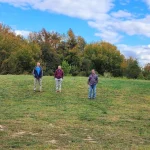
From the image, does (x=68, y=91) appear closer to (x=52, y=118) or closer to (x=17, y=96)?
(x=17, y=96)

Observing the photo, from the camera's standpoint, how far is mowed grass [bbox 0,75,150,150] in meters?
10.7

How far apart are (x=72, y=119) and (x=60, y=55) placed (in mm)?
60766

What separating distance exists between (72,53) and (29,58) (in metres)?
13.3

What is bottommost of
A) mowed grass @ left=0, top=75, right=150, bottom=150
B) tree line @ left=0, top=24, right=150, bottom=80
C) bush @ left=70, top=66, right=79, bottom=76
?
mowed grass @ left=0, top=75, right=150, bottom=150

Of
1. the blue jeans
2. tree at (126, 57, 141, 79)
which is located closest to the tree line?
tree at (126, 57, 141, 79)

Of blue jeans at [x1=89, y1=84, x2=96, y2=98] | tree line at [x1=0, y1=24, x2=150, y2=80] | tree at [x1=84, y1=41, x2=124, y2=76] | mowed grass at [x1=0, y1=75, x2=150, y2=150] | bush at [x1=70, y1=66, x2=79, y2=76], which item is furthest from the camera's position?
tree at [x1=84, y1=41, x2=124, y2=76]

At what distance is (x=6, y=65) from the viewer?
6762cm

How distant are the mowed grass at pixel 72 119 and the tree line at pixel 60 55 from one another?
34521mm

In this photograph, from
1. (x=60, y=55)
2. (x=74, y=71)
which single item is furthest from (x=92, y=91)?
(x=60, y=55)

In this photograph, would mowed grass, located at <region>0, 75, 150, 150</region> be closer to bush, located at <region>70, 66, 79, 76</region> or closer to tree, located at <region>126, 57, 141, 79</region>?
tree, located at <region>126, 57, 141, 79</region>

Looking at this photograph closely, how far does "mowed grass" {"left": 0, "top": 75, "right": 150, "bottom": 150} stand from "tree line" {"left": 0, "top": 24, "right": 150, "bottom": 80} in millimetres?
34521

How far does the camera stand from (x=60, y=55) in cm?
7594

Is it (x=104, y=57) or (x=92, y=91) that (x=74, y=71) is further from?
(x=92, y=91)

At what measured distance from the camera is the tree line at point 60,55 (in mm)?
67562
